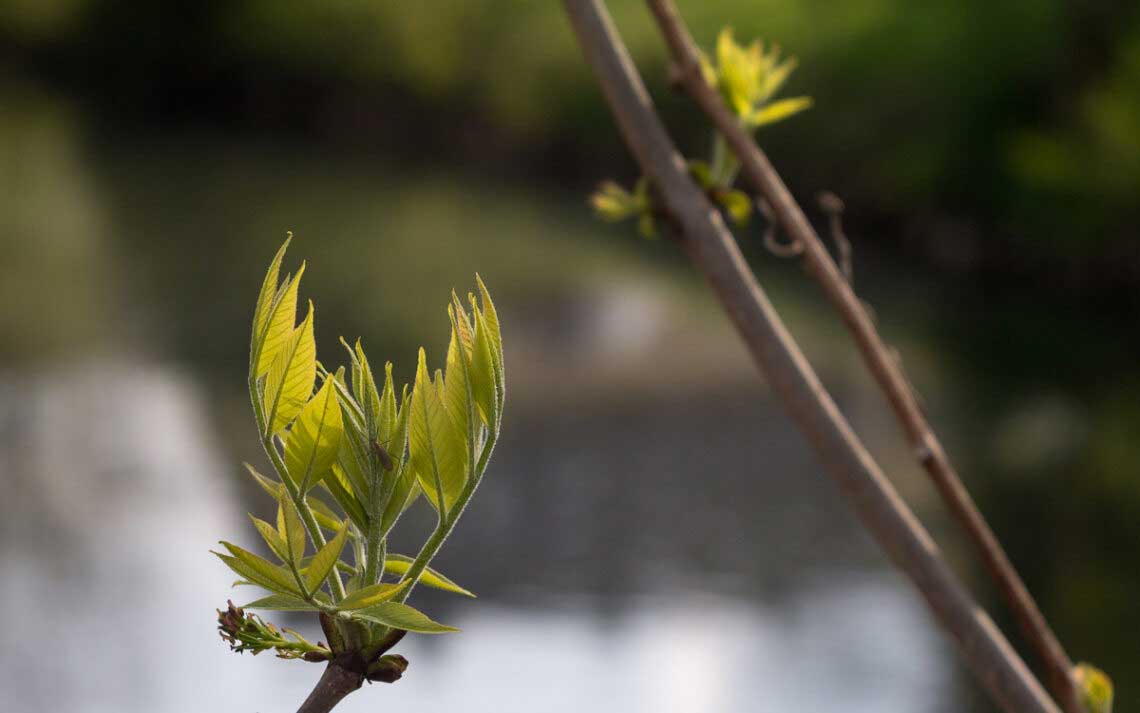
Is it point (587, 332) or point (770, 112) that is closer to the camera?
point (770, 112)

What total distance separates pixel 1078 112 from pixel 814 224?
886mm

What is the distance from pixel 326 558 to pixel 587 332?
9.10ft

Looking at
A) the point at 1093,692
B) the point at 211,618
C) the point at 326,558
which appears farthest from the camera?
the point at 211,618

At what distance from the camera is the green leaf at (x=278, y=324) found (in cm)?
11

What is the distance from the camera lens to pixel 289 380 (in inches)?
4.5

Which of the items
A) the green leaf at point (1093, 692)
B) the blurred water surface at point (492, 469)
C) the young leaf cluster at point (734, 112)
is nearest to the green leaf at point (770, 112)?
the young leaf cluster at point (734, 112)

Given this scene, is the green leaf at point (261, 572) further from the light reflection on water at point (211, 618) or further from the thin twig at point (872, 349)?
the light reflection on water at point (211, 618)

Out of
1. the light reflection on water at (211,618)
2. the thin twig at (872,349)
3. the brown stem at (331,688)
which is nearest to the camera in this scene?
the brown stem at (331,688)

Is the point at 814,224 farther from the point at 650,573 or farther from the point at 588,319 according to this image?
the point at 650,573

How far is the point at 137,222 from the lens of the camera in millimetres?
3561

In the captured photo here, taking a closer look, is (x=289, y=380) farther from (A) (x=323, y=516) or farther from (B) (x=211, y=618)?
(B) (x=211, y=618)

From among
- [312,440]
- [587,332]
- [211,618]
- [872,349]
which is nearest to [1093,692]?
[872,349]

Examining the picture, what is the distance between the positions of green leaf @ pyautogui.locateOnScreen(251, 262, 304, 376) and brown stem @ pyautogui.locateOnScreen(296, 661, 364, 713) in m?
0.03

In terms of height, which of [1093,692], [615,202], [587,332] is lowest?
[587,332]
